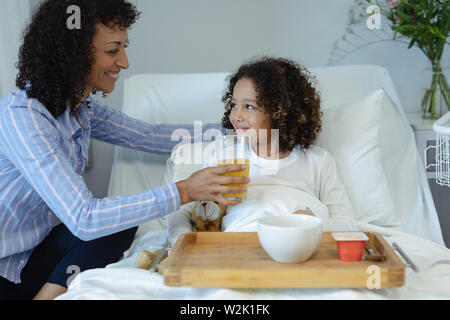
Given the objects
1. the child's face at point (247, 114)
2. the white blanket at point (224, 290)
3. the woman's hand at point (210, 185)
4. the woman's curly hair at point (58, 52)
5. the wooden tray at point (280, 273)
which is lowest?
the white blanket at point (224, 290)

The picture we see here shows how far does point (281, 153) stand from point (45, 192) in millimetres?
690

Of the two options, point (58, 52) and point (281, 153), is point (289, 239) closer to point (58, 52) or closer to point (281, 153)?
point (281, 153)

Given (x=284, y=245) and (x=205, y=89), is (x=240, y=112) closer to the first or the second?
(x=205, y=89)

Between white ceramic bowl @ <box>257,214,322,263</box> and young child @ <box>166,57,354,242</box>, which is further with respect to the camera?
young child @ <box>166,57,354,242</box>

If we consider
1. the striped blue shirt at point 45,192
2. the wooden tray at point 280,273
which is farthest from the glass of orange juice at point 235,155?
the wooden tray at point 280,273

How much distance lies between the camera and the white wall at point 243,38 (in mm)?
2359

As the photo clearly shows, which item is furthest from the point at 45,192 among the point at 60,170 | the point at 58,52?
the point at 58,52

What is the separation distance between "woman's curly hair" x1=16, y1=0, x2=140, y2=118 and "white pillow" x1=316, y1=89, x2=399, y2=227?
30.5 inches

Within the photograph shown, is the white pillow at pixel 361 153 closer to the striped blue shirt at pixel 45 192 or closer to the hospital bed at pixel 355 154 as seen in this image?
the hospital bed at pixel 355 154

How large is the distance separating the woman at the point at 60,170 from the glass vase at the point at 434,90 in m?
1.27

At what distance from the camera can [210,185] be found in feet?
3.79

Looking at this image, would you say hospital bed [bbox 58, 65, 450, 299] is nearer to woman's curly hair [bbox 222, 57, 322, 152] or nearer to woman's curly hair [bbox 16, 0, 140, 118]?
woman's curly hair [bbox 222, 57, 322, 152]

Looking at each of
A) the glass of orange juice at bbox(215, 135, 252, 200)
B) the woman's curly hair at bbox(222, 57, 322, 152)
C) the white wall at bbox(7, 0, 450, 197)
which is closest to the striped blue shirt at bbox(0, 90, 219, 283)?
the glass of orange juice at bbox(215, 135, 252, 200)

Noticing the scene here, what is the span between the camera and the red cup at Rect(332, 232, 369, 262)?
931 mm
